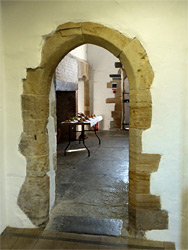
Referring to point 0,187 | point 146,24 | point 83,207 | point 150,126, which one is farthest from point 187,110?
point 0,187

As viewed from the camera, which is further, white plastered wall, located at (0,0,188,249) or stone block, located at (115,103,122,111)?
stone block, located at (115,103,122,111)

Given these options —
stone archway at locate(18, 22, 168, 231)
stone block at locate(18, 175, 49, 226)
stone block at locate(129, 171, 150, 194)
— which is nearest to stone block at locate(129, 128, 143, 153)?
stone archway at locate(18, 22, 168, 231)

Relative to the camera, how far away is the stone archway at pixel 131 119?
2.37 meters

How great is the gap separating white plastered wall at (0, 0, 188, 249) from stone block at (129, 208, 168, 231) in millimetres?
57

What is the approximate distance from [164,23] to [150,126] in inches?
37.8

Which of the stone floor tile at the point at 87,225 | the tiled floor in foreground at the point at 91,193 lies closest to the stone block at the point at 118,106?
the tiled floor in foreground at the point at 91,193

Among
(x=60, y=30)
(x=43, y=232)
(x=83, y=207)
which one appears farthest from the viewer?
(x=83, y=207)

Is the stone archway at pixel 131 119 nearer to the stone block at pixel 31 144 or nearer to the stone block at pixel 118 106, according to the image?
the stone block at pixel 31 144

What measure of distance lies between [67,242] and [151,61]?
194 centimetres

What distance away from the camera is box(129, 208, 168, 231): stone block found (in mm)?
2479

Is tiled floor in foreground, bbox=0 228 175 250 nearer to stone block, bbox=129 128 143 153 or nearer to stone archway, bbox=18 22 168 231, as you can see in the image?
stone archway, bbox=18 22 168 231

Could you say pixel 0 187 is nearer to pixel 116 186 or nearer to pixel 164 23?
pixel 116 186

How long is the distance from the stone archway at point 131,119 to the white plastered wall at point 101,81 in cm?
710

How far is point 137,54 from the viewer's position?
92.4 inches
